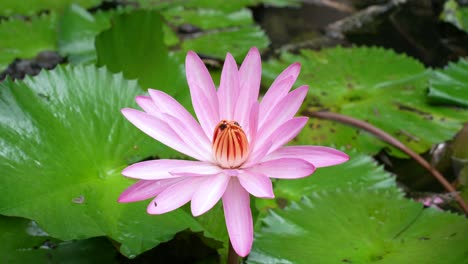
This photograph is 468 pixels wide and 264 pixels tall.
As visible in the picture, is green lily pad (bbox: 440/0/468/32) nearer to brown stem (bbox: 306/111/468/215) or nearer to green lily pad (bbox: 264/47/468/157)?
green lily pad (bbox: 264/47/468/157)

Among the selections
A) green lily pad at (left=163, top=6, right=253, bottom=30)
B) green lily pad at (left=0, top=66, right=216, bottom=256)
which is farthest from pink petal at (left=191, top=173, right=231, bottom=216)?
green lily pad at (left=163, top=6, right=253, bottom=30)

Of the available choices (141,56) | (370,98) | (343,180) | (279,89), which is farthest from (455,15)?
(279,89)

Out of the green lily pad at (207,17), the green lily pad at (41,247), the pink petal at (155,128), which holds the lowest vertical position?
the green lily pad at (41,247)

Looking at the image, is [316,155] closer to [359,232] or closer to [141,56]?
[359,232]

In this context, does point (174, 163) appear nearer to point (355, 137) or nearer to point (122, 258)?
point (122, 258)

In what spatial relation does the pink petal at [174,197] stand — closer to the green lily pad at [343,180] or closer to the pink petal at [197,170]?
the pink petal at [197,170]

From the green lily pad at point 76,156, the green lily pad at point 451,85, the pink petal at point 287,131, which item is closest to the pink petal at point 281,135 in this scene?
the pink petal at point 287,131
